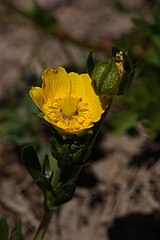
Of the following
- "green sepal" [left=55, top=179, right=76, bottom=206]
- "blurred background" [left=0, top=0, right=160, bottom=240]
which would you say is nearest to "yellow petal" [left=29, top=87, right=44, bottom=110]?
"green sepal" [left=55, top=179, right=76, bottom=206]

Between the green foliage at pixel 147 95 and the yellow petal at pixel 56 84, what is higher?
the yellow petal at pixel 56 84

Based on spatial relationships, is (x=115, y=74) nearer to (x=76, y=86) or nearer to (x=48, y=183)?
(x=76, y=86)

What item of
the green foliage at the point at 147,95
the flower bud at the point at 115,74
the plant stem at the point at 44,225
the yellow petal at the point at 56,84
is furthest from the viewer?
the green foliage at the point at 147,95

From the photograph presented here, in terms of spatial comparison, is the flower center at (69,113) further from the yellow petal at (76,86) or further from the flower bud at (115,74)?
the flower bud at (115,74)

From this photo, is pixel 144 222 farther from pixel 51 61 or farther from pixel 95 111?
pixel 51 61

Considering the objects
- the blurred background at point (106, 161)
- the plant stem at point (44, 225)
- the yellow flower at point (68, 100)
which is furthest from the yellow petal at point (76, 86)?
the blurred background at point (106, 161)

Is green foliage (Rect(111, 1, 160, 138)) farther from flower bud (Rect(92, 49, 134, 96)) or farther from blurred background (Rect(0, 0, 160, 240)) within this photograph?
flower bud (Rect(92, 49, 134, 96))

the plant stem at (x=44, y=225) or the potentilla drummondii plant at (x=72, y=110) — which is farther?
the plant stem at (x=44, y=225)

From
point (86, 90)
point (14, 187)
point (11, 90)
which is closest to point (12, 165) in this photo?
point (14, 187)
